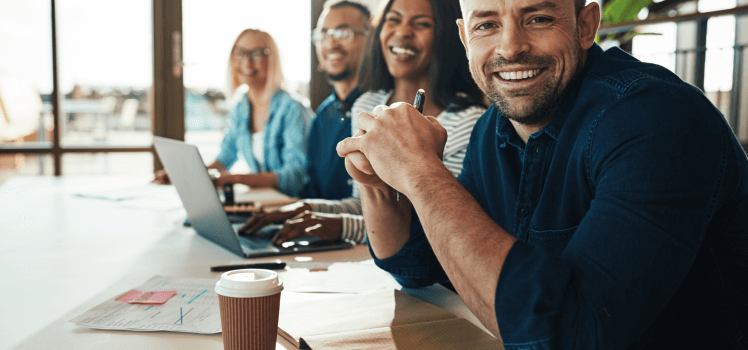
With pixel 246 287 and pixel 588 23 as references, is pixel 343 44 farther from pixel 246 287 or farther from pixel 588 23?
pixel 246 287

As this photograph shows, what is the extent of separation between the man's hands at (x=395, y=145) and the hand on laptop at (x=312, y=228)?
0.43 m

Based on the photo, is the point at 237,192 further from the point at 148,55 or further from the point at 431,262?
the point at 148,55

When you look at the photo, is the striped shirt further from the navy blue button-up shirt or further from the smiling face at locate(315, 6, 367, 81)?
the smiling face at locate(315, 6, 367, 81)

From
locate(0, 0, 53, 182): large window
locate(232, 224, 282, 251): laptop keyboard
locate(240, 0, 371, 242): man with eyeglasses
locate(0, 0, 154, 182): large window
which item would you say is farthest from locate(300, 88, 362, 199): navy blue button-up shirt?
locate(0, 0, 53, 182): large window

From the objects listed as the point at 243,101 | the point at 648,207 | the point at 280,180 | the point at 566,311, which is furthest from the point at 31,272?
A: the point at 243,101

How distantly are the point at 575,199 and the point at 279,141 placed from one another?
230 cm

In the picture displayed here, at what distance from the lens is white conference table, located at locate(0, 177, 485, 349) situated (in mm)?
755

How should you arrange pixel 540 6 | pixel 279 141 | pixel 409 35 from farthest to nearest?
pixel 279 141 < pixel 409 35 < pixel 540 6

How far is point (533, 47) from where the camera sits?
0.91m

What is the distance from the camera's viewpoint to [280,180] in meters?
2.62

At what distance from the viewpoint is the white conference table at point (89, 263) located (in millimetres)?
755

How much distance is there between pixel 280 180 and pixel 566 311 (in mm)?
2088

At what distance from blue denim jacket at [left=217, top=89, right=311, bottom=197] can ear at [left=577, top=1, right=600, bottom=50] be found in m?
1.89

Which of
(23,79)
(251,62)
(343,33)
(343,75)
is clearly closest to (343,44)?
(343,33)
